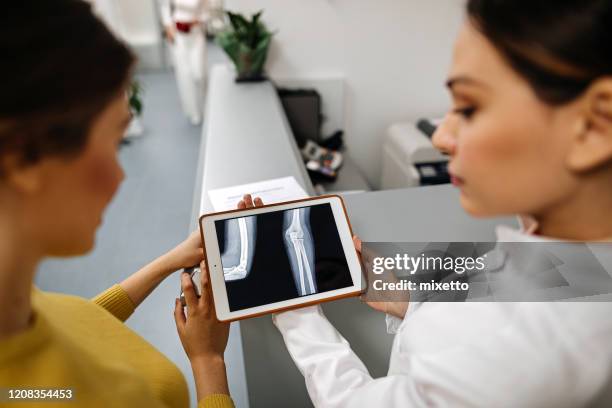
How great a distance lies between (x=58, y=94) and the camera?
1.31 feet

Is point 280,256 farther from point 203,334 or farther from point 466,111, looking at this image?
point 466,111

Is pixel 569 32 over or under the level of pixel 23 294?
over

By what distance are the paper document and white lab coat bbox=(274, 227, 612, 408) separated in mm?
558

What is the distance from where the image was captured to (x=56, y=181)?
0.44 meters

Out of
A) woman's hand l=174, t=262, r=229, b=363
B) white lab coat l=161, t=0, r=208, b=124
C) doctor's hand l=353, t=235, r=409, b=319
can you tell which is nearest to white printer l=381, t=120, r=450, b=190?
doctor's hand l=353, t=235, r=409, b=319

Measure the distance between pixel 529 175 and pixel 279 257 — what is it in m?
0.49

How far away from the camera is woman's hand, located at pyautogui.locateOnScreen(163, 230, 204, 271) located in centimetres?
89

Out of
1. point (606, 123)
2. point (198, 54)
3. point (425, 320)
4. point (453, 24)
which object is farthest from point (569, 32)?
point (198, 54)

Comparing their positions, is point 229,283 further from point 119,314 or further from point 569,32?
point 569,32

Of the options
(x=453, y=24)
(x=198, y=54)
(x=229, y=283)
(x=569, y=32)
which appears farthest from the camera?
(x=198, y=54)

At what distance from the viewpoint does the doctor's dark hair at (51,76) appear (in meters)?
0.37

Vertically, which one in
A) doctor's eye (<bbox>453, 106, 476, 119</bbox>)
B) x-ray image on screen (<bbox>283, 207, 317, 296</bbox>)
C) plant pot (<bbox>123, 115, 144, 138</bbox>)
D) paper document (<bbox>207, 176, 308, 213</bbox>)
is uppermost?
doctor's eye (<bbox>453, 106, 476, 119</bbox>)

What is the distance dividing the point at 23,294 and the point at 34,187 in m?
0.19

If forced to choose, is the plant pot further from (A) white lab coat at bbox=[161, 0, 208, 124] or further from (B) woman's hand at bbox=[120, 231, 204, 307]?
(B) woman's hand at bbox=[120, 231, 204, 307]
